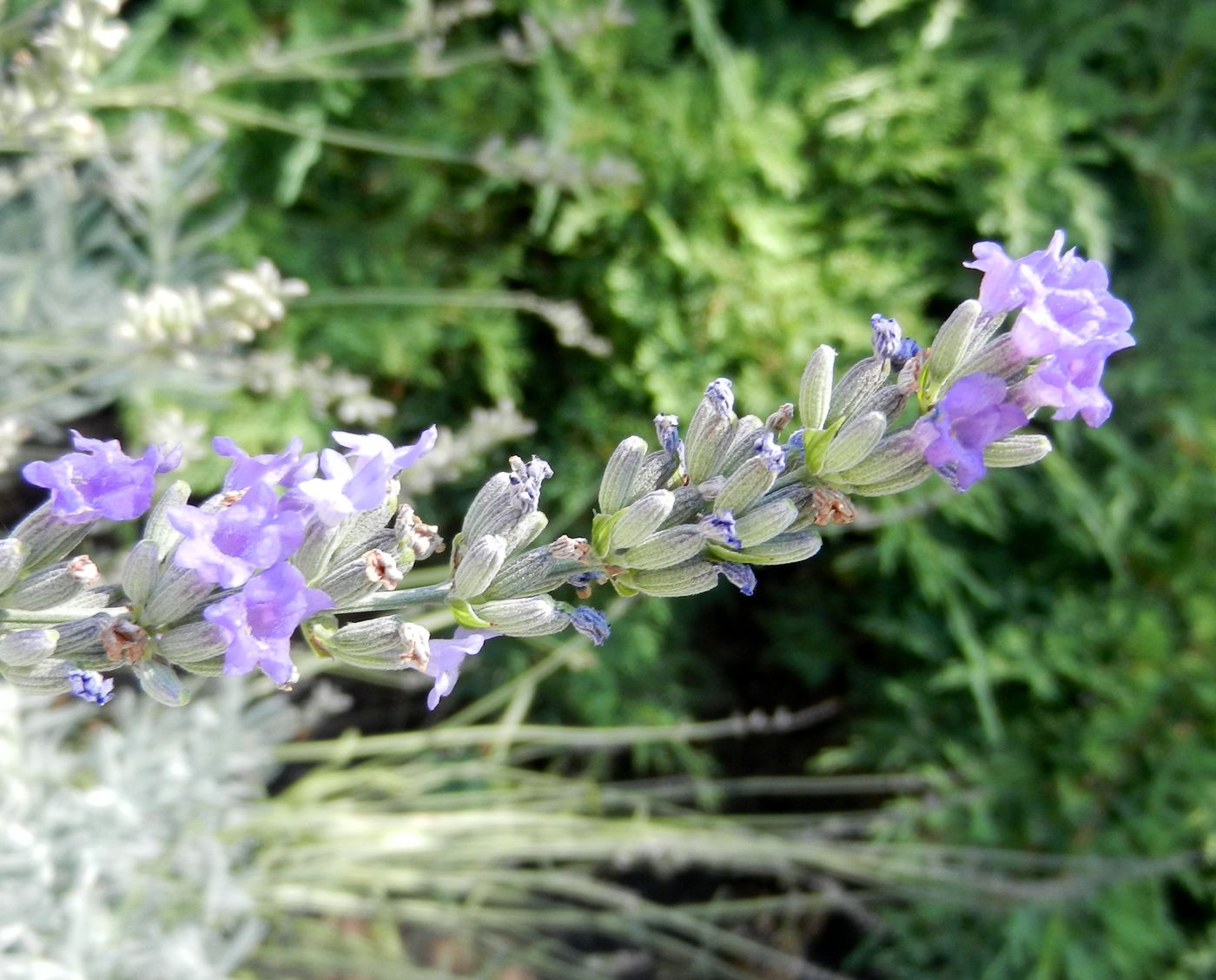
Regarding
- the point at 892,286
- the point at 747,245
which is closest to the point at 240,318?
the point at 747,245

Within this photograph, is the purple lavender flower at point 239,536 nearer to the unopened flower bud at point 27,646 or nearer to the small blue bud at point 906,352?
the unopened flower bud at point 27,646

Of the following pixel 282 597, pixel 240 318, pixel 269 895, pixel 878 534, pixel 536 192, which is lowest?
pixel 269 895

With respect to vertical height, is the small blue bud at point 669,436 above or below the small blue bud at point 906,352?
below

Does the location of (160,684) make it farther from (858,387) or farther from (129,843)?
(129,843)

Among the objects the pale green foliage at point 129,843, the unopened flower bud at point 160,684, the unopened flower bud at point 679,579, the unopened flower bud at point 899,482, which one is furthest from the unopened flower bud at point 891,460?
the pale green foliage at point 129,843

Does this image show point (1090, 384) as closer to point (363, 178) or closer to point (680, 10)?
point (363, 178)

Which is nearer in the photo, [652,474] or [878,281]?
[652,474]

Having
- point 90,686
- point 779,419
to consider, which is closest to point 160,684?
point 90,686
